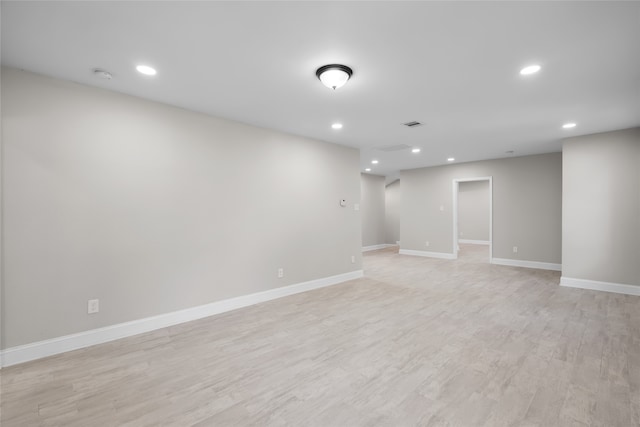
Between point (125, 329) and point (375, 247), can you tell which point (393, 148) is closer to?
point (375, 247)

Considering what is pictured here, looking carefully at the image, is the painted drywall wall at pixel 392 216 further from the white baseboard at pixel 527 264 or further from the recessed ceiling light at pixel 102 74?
the recessed ceiling light at pixel 102 74

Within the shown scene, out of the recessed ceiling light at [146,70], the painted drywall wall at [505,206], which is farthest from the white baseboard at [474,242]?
the recessed ceiling light at [146,70]

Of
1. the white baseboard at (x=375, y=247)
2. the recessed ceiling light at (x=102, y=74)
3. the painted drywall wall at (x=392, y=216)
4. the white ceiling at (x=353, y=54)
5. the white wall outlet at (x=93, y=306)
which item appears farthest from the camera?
the painted drywall wall at (x=392, y=216)

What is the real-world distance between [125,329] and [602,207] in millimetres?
6888

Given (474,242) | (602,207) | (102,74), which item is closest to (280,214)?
(102,74)

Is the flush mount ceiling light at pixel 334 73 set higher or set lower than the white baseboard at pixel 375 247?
higher

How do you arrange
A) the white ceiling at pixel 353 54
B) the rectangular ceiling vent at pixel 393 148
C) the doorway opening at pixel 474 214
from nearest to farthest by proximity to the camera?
the white ceiling at pixel 353 54 → the rectangular ceiling vent at pixel 393 148 → the doorway opening at pixel 474 214

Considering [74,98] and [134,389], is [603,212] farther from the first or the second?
[74,98]

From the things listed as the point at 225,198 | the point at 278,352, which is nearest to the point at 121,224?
the point at 225,198

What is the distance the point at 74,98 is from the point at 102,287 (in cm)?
189

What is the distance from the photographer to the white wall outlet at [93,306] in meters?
2.81

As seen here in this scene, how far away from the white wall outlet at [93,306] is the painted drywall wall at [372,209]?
7.29 metres

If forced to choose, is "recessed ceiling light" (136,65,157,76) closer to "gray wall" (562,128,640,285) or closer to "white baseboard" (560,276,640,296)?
"gray wall" (562,128,640,285)

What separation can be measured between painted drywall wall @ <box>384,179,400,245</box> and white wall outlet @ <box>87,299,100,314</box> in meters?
8.84
